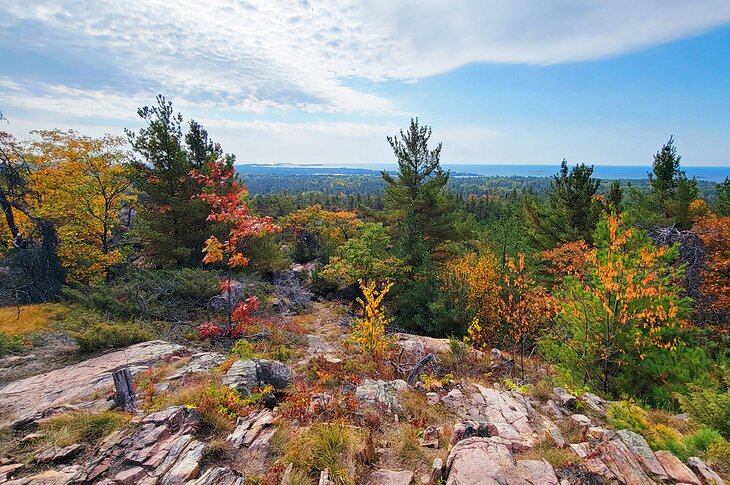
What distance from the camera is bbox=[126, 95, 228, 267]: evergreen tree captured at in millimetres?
14484

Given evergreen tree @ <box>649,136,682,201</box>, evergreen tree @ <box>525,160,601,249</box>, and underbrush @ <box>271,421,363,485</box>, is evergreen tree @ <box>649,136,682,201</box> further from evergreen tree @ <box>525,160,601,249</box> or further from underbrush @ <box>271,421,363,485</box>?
underbrush @ <box>271,421,363,485</box>

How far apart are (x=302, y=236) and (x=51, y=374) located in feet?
78.4

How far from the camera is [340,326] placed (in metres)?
14.0

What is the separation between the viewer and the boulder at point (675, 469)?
12.2ft

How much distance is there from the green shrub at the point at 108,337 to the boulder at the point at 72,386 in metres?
0.38

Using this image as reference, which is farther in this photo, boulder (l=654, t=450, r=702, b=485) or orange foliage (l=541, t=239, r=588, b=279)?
orange foliage (l=541, t=239, r=588, b=279)

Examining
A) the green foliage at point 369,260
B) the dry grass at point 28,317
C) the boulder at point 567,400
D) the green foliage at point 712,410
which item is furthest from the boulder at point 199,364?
the green foliage at point 712,410

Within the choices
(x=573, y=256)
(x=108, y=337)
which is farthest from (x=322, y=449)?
(x=573, y=256)

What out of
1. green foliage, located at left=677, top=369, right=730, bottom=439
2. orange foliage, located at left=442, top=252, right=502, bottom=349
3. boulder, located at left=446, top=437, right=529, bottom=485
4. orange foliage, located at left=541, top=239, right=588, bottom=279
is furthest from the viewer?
orange foliage, located at left=442, top=252, right=502, bottom=349

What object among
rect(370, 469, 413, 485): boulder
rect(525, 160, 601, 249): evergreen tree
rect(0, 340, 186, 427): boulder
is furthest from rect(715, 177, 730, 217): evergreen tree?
rect(0, 340, 186, 427): boulder

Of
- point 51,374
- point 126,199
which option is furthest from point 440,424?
point 126,199

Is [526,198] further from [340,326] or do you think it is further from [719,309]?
[340,326]

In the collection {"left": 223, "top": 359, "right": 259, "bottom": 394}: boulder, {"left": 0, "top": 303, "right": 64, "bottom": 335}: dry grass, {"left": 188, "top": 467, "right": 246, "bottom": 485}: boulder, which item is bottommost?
{"left": 0, "top": 303, "right": 64, "bottom": 335}: dry grass

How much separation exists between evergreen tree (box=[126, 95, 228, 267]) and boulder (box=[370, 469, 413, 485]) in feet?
44.1
